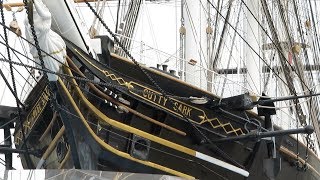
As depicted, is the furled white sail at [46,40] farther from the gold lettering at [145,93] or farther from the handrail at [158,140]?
the gold lettering at [145,93]

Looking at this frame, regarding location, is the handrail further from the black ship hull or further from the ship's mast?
the ship's mast

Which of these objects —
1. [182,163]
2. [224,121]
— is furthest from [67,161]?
[224,121]

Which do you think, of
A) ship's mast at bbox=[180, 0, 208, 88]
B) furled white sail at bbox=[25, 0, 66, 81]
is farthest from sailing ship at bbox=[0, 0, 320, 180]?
ship's mast at bbox=[180, 0, 208, 88]

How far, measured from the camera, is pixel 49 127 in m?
11.1

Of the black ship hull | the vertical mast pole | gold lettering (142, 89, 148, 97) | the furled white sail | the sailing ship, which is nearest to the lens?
the furled white sail

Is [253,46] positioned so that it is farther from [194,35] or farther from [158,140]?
[158,140]

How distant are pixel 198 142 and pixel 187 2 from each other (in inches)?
139

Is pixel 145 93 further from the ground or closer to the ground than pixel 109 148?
further from the ground

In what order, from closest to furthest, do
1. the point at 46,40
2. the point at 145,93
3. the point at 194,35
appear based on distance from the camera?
the point at 46,40 < the point at 145,93 < the point at 194,35

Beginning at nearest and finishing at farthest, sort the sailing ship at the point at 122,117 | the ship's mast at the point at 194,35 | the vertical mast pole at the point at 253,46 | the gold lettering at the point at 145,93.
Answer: the sailing ship at the point at 122,117 < the gold lettering at the point at 145,93 < the ship's mast at the point at 194,35 < the vertical mast pole at the point at 253,46

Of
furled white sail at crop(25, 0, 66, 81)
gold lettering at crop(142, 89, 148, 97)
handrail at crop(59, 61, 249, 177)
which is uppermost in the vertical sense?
furled white sail at crop(25, 0, 66, 81)

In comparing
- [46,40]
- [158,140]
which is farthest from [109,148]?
[46,40]

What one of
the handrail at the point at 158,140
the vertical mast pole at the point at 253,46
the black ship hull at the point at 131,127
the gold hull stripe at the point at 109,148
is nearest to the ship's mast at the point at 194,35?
the black ship hull at the point at 131,127

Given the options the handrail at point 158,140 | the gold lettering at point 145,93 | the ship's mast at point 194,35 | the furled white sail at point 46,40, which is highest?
the furled white sail at point 46,40
